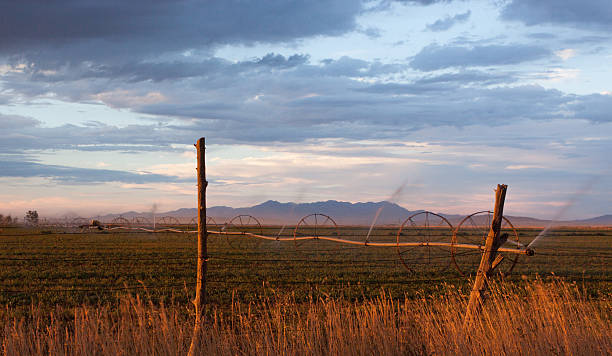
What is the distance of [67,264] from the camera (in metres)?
24.0

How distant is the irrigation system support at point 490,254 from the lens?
18.4 feet

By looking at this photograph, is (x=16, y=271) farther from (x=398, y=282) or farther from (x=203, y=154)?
(x=203, y=154)

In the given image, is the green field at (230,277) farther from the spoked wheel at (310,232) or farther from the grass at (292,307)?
the spoked wheel at (310,232)

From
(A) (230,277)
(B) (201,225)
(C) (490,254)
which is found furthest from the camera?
(A) (230,277)

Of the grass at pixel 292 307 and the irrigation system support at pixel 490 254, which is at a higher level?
the irrigation system support at pixel 490 254

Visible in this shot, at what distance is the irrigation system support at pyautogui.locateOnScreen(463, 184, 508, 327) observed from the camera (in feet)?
18.4

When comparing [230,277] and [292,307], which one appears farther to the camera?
[230,277]

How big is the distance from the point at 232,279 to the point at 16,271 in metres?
10.0

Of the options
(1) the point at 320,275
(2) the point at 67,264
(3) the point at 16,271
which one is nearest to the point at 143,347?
(1) the point at 320,275

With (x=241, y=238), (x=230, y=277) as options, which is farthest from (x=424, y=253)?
(x=241, y=238)

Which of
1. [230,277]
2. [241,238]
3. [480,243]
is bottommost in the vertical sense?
[241,238]

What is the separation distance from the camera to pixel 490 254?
18.7 ft

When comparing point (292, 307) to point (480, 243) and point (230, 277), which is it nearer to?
point (480, 243)

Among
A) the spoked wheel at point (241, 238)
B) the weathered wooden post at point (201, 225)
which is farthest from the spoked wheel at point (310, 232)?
the spoked wheel at point (241, 238)
